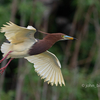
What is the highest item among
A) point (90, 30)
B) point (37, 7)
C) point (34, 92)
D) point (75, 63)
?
point (37, 7)

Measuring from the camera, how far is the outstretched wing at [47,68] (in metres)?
5.43

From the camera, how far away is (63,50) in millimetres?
9164

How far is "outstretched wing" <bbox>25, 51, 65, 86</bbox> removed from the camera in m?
5.43

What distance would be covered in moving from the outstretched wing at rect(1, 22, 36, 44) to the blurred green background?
8.94 feet

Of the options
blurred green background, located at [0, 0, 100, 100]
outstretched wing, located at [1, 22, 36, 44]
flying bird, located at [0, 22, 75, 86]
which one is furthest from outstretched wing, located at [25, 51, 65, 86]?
blurred green background, located at [0, 0, 100, 100]

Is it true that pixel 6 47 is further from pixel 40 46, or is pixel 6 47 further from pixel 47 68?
pixel 47 68

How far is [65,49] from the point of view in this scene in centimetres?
903

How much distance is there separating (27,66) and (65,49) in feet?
6.01

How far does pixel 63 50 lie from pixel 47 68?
3732 millimetres

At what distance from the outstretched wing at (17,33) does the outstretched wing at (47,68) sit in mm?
764

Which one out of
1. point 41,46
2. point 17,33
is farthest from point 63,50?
point 17,33

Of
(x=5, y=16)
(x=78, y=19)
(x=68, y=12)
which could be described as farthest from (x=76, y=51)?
(x=5, y=16)

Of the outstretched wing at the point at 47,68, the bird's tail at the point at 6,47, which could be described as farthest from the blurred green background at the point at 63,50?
the bird's tail at the point at 6,47

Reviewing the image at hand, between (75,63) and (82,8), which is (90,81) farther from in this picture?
(82,8)
